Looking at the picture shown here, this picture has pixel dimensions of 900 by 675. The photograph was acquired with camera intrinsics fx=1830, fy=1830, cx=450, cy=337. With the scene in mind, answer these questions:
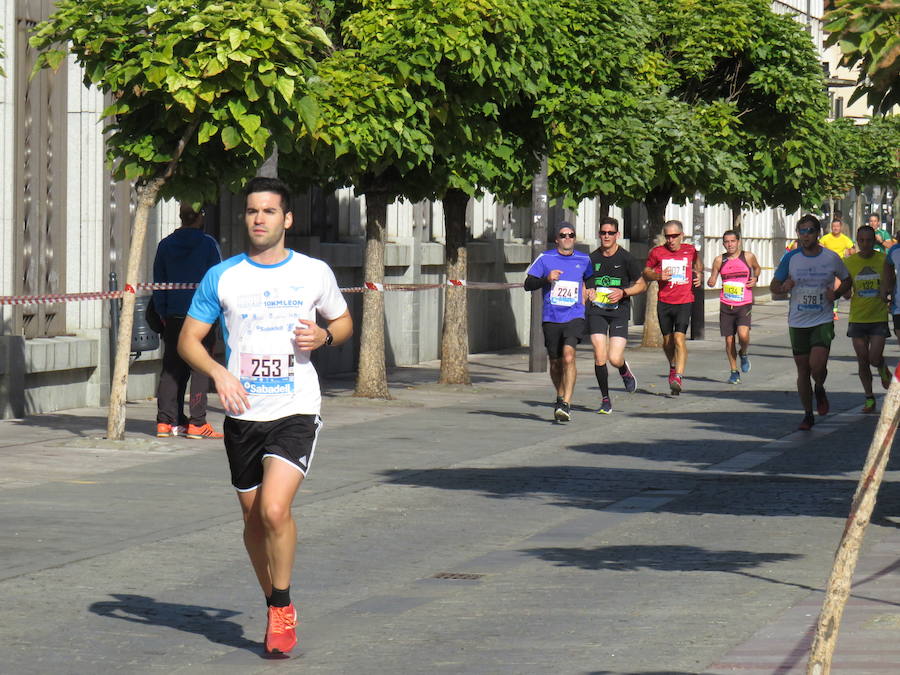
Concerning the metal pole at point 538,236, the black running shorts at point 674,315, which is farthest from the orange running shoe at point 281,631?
the metal pole at point 538,236

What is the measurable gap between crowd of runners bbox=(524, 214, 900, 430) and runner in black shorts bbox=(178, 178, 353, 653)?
9.15 meters

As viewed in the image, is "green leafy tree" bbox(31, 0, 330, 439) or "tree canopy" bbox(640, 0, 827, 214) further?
"tree canopy" bbox(640, 0, 827, 214)

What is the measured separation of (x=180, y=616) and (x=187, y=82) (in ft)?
19.4

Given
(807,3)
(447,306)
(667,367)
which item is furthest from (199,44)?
(807,3)

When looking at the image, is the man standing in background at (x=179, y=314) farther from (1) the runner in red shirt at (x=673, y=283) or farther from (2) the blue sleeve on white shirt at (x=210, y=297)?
(2) the blue sleeve on white shirt at (x=210, y=297)

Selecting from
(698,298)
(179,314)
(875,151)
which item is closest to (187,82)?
(179,314)

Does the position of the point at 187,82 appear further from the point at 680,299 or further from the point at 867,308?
the point at 680,299

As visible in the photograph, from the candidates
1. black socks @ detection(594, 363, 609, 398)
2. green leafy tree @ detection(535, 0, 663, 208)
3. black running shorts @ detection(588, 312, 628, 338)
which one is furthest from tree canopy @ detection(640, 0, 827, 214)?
black socks @ detection(594, 363, 609, 398)

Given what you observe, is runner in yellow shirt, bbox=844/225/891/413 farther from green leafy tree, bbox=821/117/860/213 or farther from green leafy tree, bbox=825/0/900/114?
green leafy tree, bbox=821/117/860/213

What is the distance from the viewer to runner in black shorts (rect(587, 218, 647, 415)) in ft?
58.9

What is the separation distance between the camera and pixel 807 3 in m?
57.4

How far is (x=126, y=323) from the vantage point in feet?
43.9

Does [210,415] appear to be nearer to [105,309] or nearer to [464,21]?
[105,309]

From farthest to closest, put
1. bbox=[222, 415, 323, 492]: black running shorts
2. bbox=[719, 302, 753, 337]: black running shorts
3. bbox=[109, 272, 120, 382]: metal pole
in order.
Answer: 1. bbox=[719, 302, 753, 337]: black running shorts
2. bbox=[109, 272, 120, 382]: metal pole
3. bbox=[222, 415, 323, 492]: black running shorts
